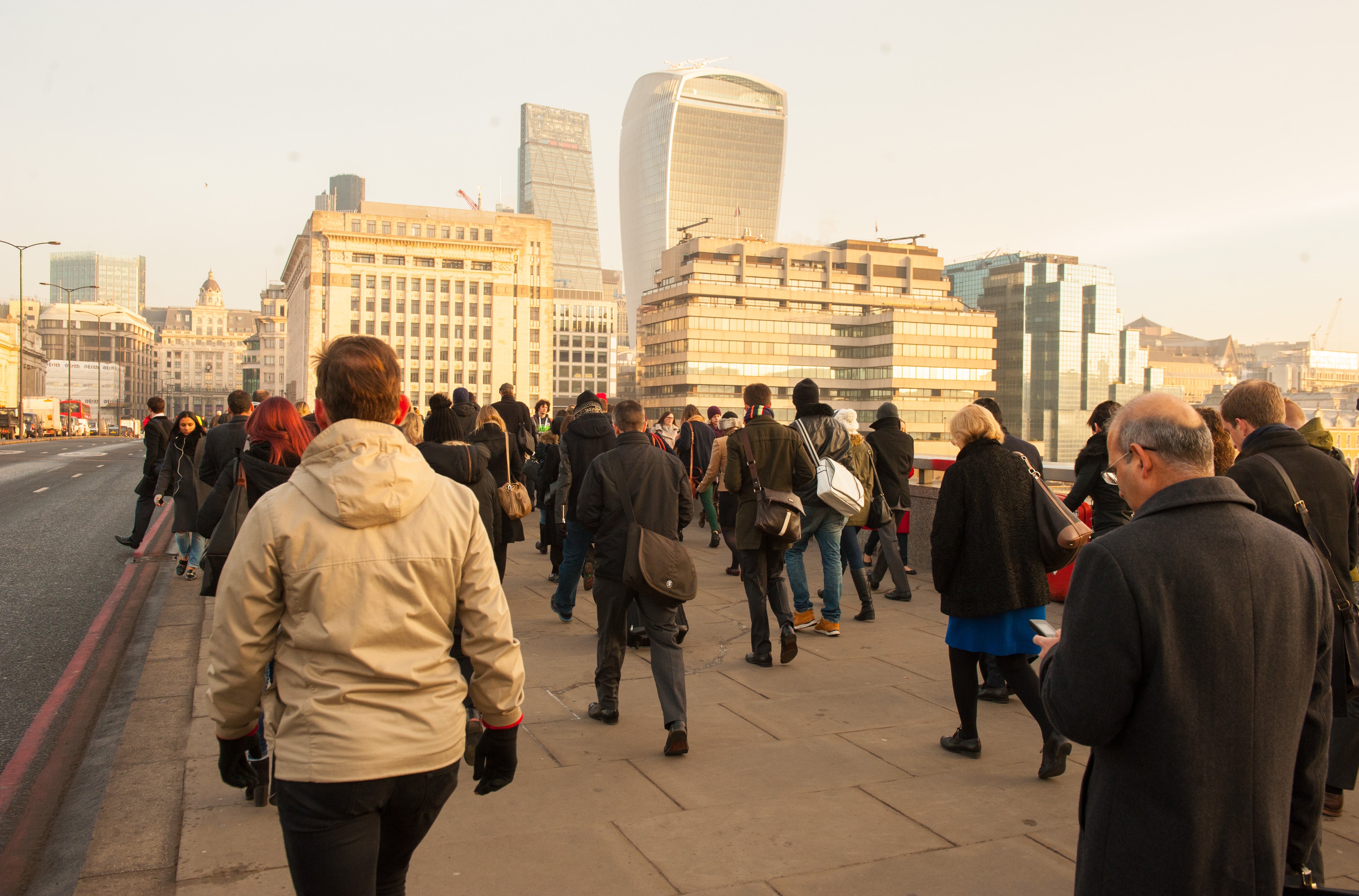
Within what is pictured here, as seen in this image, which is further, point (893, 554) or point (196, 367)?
point (196, 367)

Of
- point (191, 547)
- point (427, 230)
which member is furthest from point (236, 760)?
point (427, 230)

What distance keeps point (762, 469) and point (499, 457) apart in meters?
2.45

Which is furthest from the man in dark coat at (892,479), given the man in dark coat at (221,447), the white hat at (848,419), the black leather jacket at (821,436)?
the man in dark coat at (221,447)

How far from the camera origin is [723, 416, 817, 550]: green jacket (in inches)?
265

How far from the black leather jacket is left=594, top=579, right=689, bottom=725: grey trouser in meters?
2.26

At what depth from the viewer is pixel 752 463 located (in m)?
6.83

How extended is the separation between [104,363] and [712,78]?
413ft

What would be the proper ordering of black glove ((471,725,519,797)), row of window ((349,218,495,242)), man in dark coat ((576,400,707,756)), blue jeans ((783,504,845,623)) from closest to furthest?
black glove ((471,725,519,797)) < man in dark coat ((576,400,707,756)) < blue jeans ((783,504,845,623)) < row of window ((349,218,495,242))

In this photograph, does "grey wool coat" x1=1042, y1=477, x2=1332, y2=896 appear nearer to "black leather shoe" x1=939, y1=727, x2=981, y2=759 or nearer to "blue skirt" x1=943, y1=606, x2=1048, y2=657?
"blue skirt" x1=943, y1=606, x2=1048, y2=657

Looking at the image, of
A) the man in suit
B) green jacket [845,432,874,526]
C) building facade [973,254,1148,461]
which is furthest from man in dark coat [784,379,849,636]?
building facade [973,254,1148,461]

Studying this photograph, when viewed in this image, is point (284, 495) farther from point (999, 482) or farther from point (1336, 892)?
point (999, 482)

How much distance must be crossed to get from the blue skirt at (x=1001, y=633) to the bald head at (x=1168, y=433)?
2.51 m

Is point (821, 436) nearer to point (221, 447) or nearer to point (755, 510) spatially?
point (755, 510)

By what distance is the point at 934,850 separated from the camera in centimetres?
371
